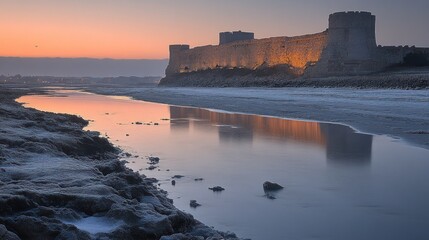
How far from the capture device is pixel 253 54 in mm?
44438

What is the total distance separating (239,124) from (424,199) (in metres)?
7.66

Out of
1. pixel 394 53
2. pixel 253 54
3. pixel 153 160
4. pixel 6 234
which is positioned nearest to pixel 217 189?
pixel 153 160

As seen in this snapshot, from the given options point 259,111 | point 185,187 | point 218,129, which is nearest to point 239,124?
point 218,129

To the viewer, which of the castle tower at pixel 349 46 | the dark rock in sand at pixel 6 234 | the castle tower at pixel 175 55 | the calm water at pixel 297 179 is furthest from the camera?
the castle tower at pixel 175 55

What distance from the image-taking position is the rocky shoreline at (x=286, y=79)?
22.6 metres

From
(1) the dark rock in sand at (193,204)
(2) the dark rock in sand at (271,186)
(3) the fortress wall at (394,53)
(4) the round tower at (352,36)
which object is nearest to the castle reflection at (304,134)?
(2) the dark rock in sand at (271,186)

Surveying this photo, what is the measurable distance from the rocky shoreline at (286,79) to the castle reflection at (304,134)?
10815 mm

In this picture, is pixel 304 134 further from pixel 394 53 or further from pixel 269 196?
pixel 394 53

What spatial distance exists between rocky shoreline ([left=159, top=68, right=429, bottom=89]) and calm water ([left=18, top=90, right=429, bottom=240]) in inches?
542

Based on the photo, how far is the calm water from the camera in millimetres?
3697

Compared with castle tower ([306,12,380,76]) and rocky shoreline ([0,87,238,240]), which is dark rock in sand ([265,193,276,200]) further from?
castle tower ([306,12,380,76])

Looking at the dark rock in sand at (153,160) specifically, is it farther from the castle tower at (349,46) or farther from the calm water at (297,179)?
the castle tower at (349,46)

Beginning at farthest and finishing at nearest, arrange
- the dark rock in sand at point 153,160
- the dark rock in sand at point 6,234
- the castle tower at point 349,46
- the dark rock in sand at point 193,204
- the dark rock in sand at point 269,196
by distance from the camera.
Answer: the castle tower at point 349,46 < the dark rock in sand at point 153,160 < the dark rock in sand at point 269,196 < the dark rock in sand at point 193,204 < the dark rock in sand at point 6,234

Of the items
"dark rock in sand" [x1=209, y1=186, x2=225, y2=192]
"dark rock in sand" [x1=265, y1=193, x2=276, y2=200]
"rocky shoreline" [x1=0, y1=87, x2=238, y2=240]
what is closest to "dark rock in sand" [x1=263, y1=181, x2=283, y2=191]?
"dark rock in sand" [x1=265, y1=193, x2=276, y2=200]
